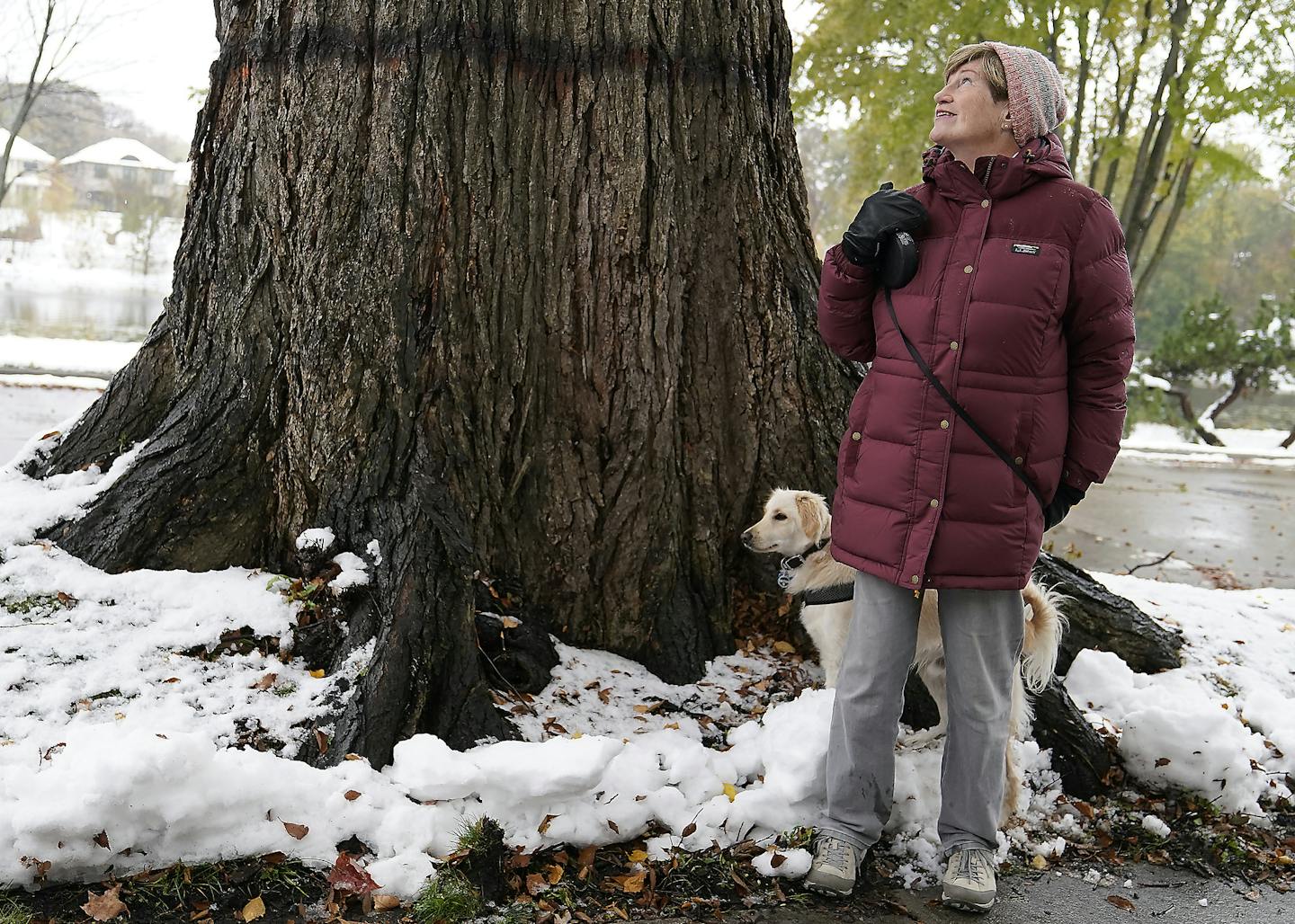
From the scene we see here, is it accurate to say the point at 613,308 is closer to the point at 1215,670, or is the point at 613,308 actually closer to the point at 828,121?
the point at 1215,670

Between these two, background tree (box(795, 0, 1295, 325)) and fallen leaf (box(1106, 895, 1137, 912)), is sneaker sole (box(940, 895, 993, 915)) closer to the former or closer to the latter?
fallen leaf (box(1106, 895, 1137, 912))

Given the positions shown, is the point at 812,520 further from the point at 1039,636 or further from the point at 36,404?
the point at 36,404

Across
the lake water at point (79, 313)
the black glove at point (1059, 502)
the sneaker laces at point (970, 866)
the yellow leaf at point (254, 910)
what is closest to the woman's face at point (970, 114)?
the black glove at point (1059, 502)

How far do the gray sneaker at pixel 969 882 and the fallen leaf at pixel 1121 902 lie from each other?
43 cm

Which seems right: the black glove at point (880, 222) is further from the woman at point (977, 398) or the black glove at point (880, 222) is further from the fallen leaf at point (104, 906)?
the fallen leaf at point (104, 906)

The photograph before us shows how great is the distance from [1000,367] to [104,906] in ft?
9.41

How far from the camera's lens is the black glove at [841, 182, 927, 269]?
9.71 feet

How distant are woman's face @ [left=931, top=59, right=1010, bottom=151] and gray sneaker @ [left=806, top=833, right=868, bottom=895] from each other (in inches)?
85.7

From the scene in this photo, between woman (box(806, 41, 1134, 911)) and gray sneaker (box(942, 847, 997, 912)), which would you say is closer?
woman (box(806, 41, 1134, 911))

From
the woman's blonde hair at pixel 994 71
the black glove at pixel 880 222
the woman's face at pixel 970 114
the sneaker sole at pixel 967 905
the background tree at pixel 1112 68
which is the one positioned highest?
the background tree at pixel 1112 68

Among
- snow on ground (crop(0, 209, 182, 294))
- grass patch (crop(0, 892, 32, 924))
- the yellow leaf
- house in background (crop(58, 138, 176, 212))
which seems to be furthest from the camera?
house in background (crop(58, 138, 176, 212))

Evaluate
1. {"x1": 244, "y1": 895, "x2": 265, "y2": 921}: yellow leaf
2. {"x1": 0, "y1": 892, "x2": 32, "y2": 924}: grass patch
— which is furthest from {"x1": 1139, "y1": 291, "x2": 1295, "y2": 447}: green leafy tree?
{"x1": 0, "y1": 892, "x2": 32, "y2": 924}: grass patch

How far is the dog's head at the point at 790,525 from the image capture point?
392 cm

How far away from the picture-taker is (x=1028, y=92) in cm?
288
